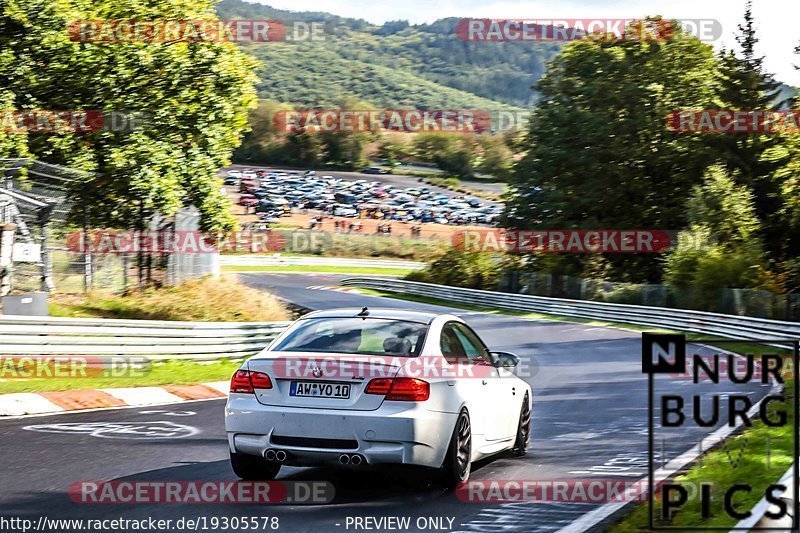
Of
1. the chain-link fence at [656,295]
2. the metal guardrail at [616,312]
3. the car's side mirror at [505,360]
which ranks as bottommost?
the metal guardrail at [616,312]

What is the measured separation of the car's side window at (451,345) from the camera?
914cm

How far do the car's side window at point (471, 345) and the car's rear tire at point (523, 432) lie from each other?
0.87m

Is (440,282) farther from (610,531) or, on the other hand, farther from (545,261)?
(610,531)

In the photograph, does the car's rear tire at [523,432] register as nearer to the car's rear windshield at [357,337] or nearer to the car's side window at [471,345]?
the car's side window at [471,345]

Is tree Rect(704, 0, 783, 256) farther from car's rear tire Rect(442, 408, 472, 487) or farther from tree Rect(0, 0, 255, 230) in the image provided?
car's rear tire Rect(442, 408, 472, 487)

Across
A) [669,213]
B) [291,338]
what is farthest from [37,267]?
[669,213]

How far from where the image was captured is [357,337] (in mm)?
8906

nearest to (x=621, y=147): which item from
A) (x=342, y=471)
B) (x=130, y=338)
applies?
(x=130, y=338)

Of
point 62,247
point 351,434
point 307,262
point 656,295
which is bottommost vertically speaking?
point 307,262

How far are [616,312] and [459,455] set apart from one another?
Result: 33676mm

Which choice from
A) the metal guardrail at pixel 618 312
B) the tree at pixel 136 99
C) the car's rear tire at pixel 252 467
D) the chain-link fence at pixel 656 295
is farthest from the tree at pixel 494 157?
the car's rear tire at pixel 252 467

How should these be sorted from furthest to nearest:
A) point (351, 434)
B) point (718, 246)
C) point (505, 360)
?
point (718, 246) < point (505, 360) < point (351, 434)

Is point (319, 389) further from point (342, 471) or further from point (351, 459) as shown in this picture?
point (342, 471)

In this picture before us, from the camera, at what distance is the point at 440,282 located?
6175cm
